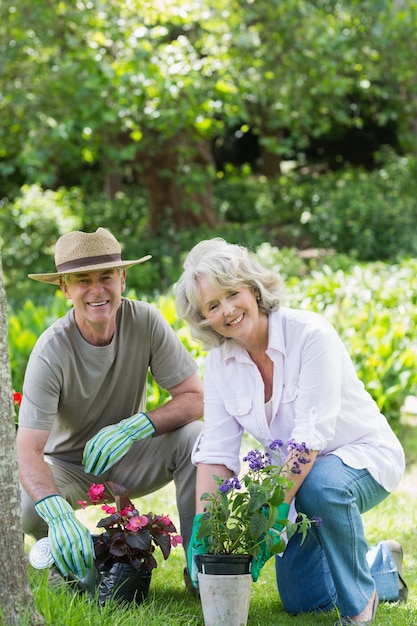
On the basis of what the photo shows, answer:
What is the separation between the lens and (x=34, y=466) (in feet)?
9.74

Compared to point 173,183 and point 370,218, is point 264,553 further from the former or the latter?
point 173,183

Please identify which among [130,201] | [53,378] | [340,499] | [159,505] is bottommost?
[159,505]

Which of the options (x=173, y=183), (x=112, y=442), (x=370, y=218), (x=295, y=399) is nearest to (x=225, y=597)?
(x=295, y=399)

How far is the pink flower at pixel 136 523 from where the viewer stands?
283 cm

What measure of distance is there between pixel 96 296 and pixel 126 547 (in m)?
0.88

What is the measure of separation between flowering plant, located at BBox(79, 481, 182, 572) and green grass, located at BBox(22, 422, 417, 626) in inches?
5.8

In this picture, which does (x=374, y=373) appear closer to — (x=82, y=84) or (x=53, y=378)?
(x=53, y=378)

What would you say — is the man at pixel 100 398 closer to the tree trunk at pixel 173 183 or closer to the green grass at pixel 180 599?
the green grass at pixel 180 599

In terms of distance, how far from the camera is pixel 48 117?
349 inches

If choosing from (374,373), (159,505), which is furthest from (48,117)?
(159,505)

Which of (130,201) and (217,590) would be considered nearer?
(217,590)

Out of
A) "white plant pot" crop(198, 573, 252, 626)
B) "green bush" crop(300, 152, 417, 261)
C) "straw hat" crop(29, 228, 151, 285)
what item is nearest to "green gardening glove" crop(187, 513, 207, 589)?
"white plant pot" crop(198, 573, 252, 626)

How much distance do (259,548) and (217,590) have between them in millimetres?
175

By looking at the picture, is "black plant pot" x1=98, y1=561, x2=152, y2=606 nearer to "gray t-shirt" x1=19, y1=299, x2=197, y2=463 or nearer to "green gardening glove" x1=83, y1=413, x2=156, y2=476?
"green gardening glove" x1=83, y1=413, x2=156, y2=476
